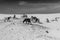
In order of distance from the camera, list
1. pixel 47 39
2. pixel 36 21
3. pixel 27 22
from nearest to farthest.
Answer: pixel 47 39 → pixel 27 22 → pixel 36 21

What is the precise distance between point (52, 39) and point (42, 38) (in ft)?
4.12

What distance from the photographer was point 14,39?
31.7 ft

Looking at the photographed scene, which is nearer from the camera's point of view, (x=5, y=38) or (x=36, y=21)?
(x=5, y=38)

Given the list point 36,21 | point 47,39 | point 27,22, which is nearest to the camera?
point 47,39

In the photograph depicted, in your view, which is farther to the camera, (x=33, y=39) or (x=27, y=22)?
(x=27, y=22)

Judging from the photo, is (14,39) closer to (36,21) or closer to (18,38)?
(18,38)

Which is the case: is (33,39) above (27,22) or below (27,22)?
below

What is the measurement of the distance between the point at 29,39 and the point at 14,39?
1.87 m

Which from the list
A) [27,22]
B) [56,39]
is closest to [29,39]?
[56,39]

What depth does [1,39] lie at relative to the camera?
31.4 ft

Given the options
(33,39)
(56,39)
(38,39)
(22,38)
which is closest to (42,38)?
(38,39)

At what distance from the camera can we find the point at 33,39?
9703mm

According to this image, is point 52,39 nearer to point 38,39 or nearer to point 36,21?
point 38,39

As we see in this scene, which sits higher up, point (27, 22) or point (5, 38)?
point (27, 22)
